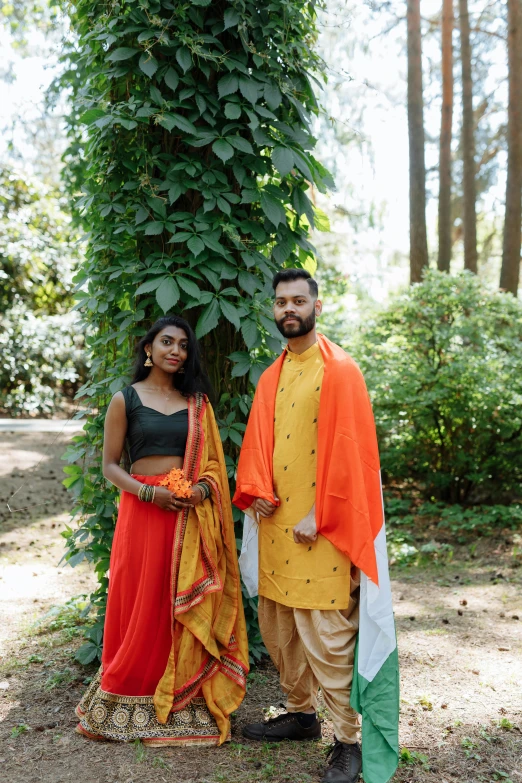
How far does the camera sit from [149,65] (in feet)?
11.6

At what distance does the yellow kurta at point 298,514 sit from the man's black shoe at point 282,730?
23.3 inches

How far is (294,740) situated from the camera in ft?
10.7

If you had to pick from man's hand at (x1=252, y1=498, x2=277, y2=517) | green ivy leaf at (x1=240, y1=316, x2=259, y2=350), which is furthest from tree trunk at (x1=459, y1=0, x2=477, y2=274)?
man's hand at (x1=252, y1=498, x2=277, y2=517)

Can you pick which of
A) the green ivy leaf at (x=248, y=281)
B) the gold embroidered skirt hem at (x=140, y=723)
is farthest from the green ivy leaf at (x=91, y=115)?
the gold embroidered skirt hem at (x=140, y=723)

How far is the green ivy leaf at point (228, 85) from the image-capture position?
356 cm

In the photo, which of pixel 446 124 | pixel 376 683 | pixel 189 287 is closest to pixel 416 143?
pixel 446 124

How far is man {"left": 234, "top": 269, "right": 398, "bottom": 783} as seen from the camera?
9.52ft

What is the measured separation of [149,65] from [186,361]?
1469 millimetres

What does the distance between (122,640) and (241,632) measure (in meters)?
0.56

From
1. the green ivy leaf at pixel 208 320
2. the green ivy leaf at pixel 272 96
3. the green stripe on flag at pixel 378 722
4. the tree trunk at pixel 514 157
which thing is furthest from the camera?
the tree trunk at pixel 514 157

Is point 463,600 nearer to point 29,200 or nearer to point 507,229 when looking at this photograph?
point 507,229

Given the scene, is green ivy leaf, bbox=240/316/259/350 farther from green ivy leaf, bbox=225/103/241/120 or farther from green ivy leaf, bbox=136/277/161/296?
green ivy leaf, bbox=225/103/241/120

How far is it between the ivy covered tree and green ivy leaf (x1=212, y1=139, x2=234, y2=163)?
0.01m

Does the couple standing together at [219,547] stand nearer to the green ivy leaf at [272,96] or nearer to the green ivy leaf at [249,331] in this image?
the green ivy leaf at [249,331]
